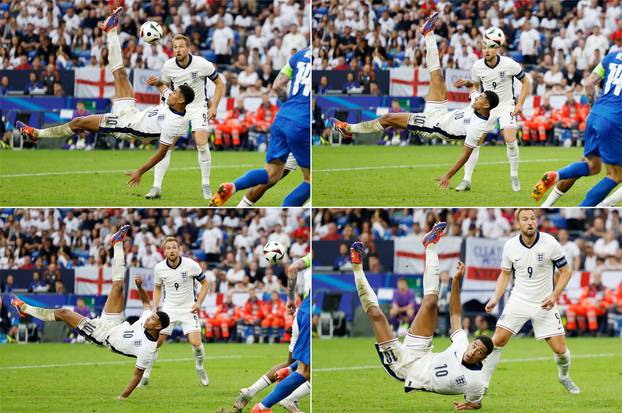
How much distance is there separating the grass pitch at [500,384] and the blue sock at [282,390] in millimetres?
498

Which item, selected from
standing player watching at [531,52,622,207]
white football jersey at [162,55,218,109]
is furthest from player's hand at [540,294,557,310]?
white football jersey at [162,55,218,109]

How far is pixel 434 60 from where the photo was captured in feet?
31.3

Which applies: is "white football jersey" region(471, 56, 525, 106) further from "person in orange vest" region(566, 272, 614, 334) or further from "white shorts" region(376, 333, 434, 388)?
"person in orange vest" region(566, 272, 614, 334)

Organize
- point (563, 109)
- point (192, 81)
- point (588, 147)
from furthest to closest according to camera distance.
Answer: point (563, 109), point (192, 81), point (588, 147)

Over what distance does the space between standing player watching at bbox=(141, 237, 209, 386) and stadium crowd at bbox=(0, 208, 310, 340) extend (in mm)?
2803

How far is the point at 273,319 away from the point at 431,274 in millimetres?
5979

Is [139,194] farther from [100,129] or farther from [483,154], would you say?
[483,154]

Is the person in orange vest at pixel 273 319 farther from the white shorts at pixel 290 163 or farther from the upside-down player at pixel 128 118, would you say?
the upside-down player at pixel 128 118

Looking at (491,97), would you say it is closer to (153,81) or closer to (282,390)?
(153,81)

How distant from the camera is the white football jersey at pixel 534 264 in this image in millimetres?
8508

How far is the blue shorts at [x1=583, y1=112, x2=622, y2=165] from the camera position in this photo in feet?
29.2

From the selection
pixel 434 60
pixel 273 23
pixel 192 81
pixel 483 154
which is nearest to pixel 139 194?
pixel 192 81

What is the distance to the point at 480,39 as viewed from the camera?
17859 millimetres

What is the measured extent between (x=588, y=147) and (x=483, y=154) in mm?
6870
